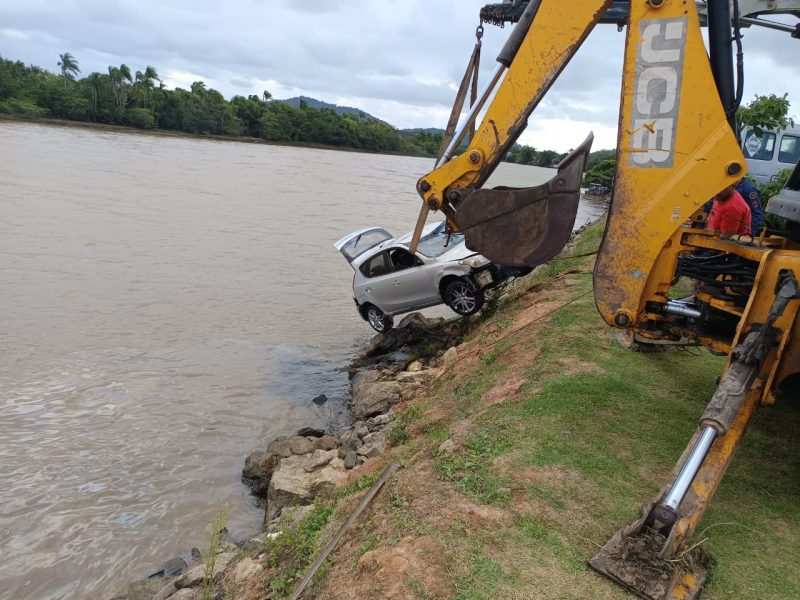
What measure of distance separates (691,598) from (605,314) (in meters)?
2.14

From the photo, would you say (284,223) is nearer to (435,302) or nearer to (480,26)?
(435,302)

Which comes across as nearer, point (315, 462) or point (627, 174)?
point (627, 174)

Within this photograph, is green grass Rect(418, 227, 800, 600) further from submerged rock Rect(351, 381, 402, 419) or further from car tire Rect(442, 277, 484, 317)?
car tire Rect(442, 277, 484, 317)

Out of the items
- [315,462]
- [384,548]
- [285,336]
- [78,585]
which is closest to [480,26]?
[384,548]

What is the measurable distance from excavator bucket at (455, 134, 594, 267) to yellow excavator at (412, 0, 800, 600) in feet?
0.03

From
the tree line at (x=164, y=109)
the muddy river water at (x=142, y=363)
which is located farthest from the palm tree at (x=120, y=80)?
the muddy river water at (x=142, y=363)

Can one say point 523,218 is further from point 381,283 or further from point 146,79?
point 146,79

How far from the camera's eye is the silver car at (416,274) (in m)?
11.6

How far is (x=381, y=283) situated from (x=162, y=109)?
→ 79700 mm

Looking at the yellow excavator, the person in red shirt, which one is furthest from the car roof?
the yellow excavator

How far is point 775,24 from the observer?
827 centimetres

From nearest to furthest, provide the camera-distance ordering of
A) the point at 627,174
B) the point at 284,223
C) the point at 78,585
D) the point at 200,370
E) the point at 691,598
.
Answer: the point at 691,598, the point at 627,174, the point at 78,585, the point at 200,370, the point at 284,223

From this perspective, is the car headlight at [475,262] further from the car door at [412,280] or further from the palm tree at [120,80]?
the palm tree at [120,80]

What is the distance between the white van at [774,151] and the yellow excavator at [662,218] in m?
16.0
